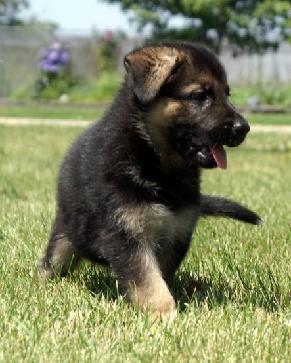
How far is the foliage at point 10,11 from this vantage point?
5350 centimetres

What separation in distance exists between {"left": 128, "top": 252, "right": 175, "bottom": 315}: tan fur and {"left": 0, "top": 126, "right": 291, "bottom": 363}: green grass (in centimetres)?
7

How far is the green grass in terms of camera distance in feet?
9.10

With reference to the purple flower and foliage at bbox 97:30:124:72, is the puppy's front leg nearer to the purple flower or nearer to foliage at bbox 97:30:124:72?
the purple flower

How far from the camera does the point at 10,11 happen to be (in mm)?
54969

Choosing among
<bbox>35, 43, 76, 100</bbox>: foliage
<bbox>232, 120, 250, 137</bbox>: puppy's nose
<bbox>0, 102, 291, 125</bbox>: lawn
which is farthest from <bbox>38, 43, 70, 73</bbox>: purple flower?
<bbox>232, 120, 250, 137</bbox>: puppy's nose

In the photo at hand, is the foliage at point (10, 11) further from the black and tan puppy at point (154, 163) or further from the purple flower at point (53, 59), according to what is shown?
the black and tan puppy at point (154, 163)

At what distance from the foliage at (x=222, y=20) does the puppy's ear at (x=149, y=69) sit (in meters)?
15.9

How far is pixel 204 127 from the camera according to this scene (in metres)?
3.56

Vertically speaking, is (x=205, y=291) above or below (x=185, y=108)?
below

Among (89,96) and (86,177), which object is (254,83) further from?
(86,177)

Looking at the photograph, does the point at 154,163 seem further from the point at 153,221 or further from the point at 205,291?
the point at 205,291

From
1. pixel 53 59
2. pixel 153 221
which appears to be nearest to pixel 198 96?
pixel 153 221

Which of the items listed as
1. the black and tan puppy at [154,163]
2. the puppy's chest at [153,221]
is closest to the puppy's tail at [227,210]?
the black and tan puppy at [154,163]

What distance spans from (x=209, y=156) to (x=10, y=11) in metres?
53.6
